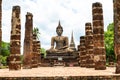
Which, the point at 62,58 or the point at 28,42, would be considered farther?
the point at 62,58

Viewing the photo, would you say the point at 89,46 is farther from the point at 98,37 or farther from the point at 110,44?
the point at 110,44

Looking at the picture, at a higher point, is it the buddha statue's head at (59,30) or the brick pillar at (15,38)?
the buddha statue's head at (59,30)

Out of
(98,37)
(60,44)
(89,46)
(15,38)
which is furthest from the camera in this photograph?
(60,44)

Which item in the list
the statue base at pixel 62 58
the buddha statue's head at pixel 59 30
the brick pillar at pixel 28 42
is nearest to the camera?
the brick pillar at pixel 28 42

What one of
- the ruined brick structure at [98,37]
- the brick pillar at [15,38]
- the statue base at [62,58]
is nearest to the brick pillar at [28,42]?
the brick pillar at [15,38]

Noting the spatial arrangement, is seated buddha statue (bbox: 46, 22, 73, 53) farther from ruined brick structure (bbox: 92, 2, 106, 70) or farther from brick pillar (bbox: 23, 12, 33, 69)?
ruined brick structure (bbox: 92, 2, 106, 70)

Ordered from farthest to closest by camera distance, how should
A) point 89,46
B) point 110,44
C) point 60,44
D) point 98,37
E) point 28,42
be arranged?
1. point 110,44
2. point 60,44
3. point 28,42
4. point 89,46
5. point 98,37

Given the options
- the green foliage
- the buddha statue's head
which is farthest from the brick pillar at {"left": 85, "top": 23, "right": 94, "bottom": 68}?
the green foliage

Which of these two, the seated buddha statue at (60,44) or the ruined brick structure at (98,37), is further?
the seated buddha statue at (60,44)

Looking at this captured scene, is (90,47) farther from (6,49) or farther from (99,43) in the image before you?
(6,49)

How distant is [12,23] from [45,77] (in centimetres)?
729

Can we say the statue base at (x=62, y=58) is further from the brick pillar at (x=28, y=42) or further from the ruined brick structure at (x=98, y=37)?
the ruined brick structure at (x=98, y=37)

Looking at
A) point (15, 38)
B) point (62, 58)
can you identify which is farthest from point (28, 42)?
point (62, 58)

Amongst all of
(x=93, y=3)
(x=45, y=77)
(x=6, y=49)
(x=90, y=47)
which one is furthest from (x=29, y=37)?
(x=6, y=49)
